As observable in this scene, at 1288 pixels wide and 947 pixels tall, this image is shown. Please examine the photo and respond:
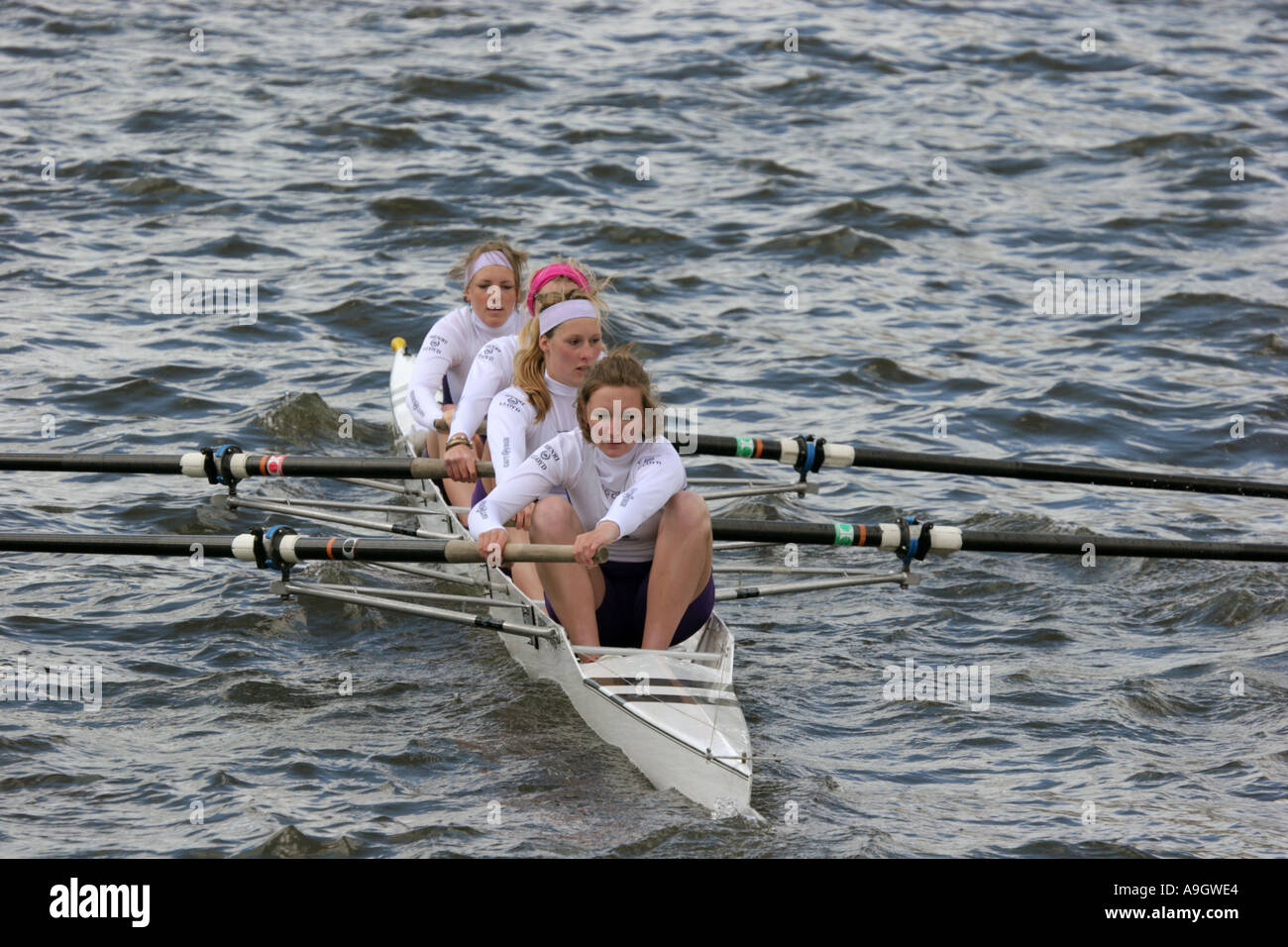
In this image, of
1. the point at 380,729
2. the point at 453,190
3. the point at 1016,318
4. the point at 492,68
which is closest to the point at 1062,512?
the point at 1016,318

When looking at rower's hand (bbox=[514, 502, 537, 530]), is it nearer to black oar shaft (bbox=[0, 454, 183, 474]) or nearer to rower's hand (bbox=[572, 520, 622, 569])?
rower's hand (bbox=[572, 520, 622, 569])

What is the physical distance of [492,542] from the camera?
6.29 meters

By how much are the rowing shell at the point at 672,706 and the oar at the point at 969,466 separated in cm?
186

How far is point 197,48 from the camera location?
68.3ft

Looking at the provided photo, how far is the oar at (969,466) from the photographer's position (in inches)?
329

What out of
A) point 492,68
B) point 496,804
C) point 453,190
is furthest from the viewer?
point 492,68

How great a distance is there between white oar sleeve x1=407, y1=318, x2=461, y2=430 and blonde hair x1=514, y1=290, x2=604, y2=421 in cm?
164

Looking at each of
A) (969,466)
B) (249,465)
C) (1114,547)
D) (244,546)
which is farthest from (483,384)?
(1114,547)

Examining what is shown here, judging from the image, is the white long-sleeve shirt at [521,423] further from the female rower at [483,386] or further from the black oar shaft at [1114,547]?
the black oar shaft at [1114,547]

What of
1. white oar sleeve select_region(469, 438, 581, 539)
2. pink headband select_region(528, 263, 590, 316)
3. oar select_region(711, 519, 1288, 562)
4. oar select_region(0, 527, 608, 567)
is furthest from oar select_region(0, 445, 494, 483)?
oar select_region(711, 519, 1288, 562)

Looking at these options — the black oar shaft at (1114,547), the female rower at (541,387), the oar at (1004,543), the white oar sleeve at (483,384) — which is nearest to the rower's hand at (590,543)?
the female rower at (541,387)

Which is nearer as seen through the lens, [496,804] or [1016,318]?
[496,804]

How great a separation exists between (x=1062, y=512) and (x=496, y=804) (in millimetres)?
5562

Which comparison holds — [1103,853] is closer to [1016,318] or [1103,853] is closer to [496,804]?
[496,804]
